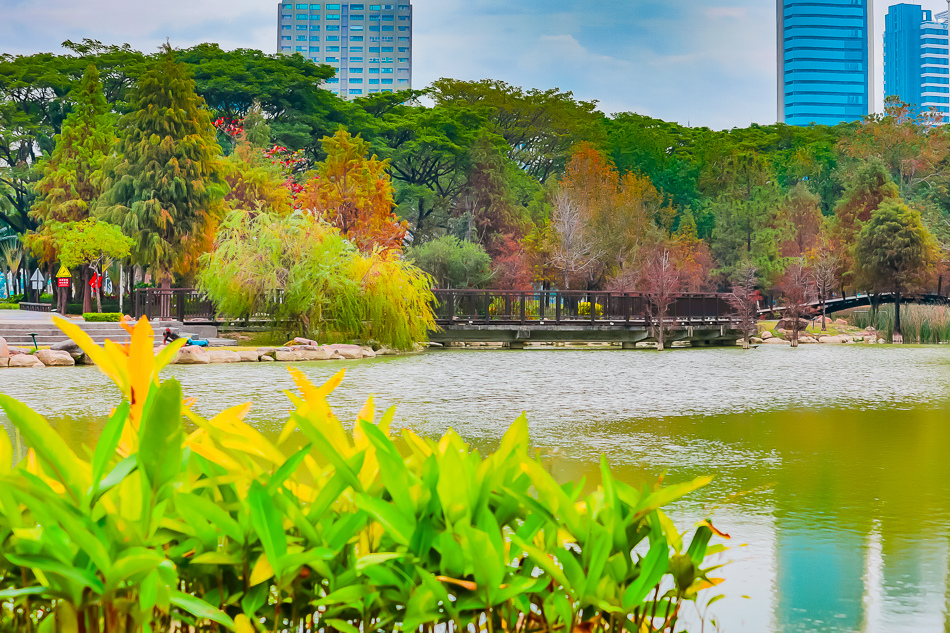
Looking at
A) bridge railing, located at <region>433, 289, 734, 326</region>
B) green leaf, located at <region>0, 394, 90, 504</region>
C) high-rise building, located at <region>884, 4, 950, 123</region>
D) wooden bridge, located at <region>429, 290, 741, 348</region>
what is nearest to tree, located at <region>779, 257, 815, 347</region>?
bridge railing, located at <region>433, 289, 734, 326</region>

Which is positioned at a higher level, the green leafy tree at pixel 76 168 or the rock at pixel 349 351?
the green leafy tree at pixel 76 168

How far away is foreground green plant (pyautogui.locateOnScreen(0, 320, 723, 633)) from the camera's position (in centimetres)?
180

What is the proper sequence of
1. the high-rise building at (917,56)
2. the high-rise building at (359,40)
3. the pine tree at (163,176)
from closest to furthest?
the pine tree at (163,176) → the high-rise building at (359,40) → the high-rise building at (917,56)

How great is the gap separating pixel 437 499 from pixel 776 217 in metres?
43.8

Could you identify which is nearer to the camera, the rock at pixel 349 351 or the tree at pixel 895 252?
the rock at pixel 349 351

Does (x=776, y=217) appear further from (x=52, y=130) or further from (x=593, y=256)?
(x=52, y=130)

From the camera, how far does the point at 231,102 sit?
140 ft

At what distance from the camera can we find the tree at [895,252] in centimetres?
3491

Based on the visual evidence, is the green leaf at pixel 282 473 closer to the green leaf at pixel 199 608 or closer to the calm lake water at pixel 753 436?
the green leaf at pixel 199 608

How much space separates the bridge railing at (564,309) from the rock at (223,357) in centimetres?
908

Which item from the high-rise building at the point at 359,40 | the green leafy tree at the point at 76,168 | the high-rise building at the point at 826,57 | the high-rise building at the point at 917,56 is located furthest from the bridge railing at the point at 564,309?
the high-rise building at the point at 917,56

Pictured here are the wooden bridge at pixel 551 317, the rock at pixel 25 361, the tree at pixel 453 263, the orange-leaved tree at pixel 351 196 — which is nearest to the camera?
the rock at pixel 25 361

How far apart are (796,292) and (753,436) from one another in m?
25.6

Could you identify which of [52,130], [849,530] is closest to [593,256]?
[52,130]
